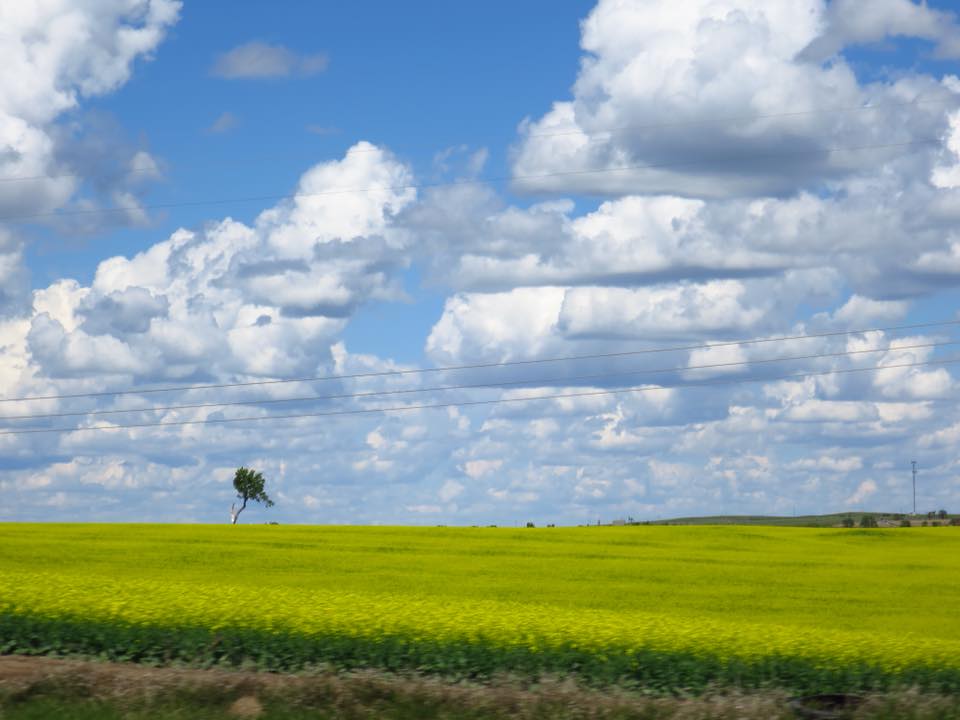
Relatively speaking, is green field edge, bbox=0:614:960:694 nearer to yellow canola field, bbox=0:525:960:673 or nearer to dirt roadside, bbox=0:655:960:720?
yellow canola field, bbox=0:525:960:673

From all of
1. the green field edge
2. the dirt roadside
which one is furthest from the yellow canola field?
the dirt roadside

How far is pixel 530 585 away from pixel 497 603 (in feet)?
21.9

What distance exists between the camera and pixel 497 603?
26000mm

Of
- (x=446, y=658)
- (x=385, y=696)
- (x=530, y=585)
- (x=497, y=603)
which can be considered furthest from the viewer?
(x=530, y=585)

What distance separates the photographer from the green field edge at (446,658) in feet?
58.8

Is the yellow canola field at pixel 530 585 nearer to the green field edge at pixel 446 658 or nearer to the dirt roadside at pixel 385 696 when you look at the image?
the green field edge at pixel 446 658

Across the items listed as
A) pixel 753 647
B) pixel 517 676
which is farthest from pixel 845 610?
pixel 517 676

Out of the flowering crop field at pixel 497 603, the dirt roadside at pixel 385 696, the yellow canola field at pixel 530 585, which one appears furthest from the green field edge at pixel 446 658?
the dirt roadside at pixel 385 696

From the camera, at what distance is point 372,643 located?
18.9m

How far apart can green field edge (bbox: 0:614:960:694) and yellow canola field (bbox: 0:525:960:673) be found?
373mm

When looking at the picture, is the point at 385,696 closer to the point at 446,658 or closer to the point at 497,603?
the point at 446,658

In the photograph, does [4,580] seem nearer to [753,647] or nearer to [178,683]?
[178,683]

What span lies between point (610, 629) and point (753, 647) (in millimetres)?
2507

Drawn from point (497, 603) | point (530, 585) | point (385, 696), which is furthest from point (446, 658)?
point (530, 585)
